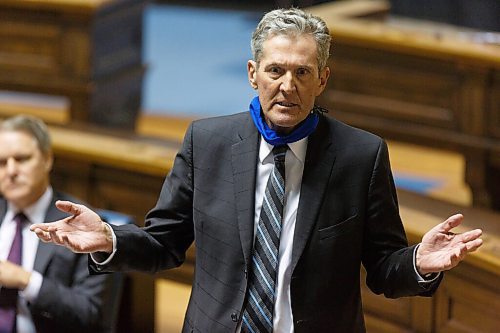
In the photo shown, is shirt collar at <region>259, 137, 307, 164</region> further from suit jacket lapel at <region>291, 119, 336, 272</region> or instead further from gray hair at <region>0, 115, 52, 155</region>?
gray hair at <region>0, 115, 52, 155</region>

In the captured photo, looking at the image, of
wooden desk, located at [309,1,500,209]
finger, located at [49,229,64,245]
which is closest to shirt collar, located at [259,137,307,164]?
finger, located at [49,229,64,245]

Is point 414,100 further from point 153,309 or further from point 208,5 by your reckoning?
point 208,5

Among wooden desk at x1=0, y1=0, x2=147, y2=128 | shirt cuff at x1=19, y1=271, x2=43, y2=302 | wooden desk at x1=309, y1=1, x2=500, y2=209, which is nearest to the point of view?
shirt cuff at x1=19, y1=271, x2=43, y2=302

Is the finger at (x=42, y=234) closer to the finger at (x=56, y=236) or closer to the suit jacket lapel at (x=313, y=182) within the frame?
the finger at (x=56, y=236)

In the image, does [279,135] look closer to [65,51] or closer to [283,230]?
[283,230]

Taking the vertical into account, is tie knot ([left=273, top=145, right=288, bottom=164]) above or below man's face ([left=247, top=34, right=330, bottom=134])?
below

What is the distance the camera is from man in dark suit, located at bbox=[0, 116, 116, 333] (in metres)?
3.30

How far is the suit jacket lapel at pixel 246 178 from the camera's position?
7.12ft

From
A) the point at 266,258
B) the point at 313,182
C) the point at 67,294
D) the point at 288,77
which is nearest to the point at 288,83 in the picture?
the point at 288,77

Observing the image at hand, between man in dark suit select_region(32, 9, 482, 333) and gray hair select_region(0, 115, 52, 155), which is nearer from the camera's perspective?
man in dark suit select_region(32, 9, 482, 333)

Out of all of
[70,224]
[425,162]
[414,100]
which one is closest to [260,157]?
[70,224]

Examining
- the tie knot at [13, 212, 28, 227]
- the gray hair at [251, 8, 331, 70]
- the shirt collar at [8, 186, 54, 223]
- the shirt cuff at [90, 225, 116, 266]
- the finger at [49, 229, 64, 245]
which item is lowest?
the tie knot at [13, 212, 28, 227]

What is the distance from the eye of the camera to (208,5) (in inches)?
453

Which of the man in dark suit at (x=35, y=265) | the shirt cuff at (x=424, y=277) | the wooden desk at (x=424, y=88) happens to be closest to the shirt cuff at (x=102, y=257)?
the shirt cuff at (x=424, y=277)
